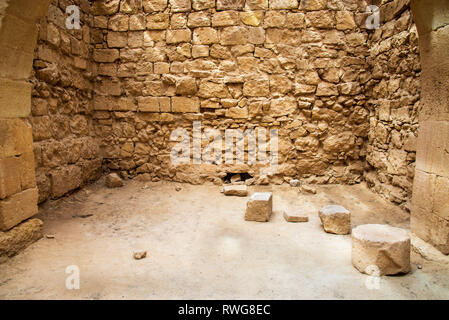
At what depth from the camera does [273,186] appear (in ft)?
16.4

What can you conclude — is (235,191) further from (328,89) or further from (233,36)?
(233,36)

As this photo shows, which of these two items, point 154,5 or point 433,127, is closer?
point 433,127

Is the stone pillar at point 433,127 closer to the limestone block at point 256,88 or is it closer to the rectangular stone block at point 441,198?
the rectangular stone block at point 441,198

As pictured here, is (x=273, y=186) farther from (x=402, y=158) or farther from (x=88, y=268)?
(x=88, y=268)

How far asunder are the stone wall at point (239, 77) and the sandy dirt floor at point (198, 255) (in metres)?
0.91

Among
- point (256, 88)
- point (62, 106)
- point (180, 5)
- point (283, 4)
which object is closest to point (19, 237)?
point (62, 106)

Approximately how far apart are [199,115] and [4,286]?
3523 millimetres

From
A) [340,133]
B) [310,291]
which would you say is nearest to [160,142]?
[340,133]

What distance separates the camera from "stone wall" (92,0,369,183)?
4754 mm

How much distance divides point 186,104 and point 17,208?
117 inches

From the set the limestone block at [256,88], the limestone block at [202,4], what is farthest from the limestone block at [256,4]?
the limestone block at [256,88]

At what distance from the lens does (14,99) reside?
9.01ft

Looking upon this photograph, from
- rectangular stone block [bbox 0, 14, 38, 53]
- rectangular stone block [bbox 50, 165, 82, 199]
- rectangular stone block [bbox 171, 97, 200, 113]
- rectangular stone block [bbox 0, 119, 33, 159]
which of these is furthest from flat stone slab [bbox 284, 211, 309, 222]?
rectangular stone block [bbox 0, 14, 38, 53]

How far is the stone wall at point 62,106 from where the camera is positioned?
3.69 meters
